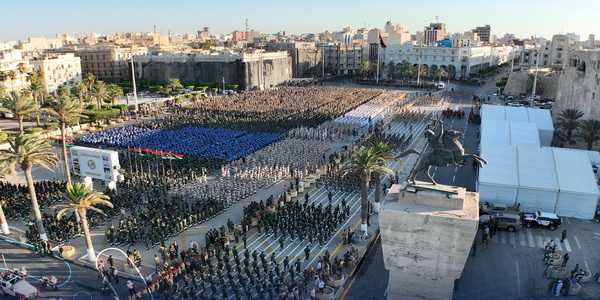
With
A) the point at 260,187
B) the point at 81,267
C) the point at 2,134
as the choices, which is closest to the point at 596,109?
the point at 260,187

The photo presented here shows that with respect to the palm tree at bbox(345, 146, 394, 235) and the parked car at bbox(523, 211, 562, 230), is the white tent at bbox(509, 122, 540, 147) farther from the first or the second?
the palm tree at bbox(345, 146, 394, 235)

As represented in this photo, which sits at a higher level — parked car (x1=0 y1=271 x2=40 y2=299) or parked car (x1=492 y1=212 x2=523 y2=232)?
parked car (x1=492 y1=212 x2=523 y2=232)

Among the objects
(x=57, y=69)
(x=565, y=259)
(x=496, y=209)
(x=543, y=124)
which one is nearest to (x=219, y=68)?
(x=57, y=69)

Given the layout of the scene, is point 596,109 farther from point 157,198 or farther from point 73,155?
point 73,155

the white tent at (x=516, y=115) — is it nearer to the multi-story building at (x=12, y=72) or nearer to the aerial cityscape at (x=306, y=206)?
the aerial cityscape at (x=306, y=206)

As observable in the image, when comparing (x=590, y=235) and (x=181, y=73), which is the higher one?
(x=181, y=73)

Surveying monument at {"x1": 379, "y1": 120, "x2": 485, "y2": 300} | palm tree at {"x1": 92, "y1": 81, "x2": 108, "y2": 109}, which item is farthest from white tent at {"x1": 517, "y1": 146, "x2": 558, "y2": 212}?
palm tree at {"x1": 92, "y1": 81, "x2": 108, "y2": 109}

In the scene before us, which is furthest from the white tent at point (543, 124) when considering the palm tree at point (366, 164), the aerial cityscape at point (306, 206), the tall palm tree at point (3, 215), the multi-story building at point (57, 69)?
the multi-story building at point (57, 69)
